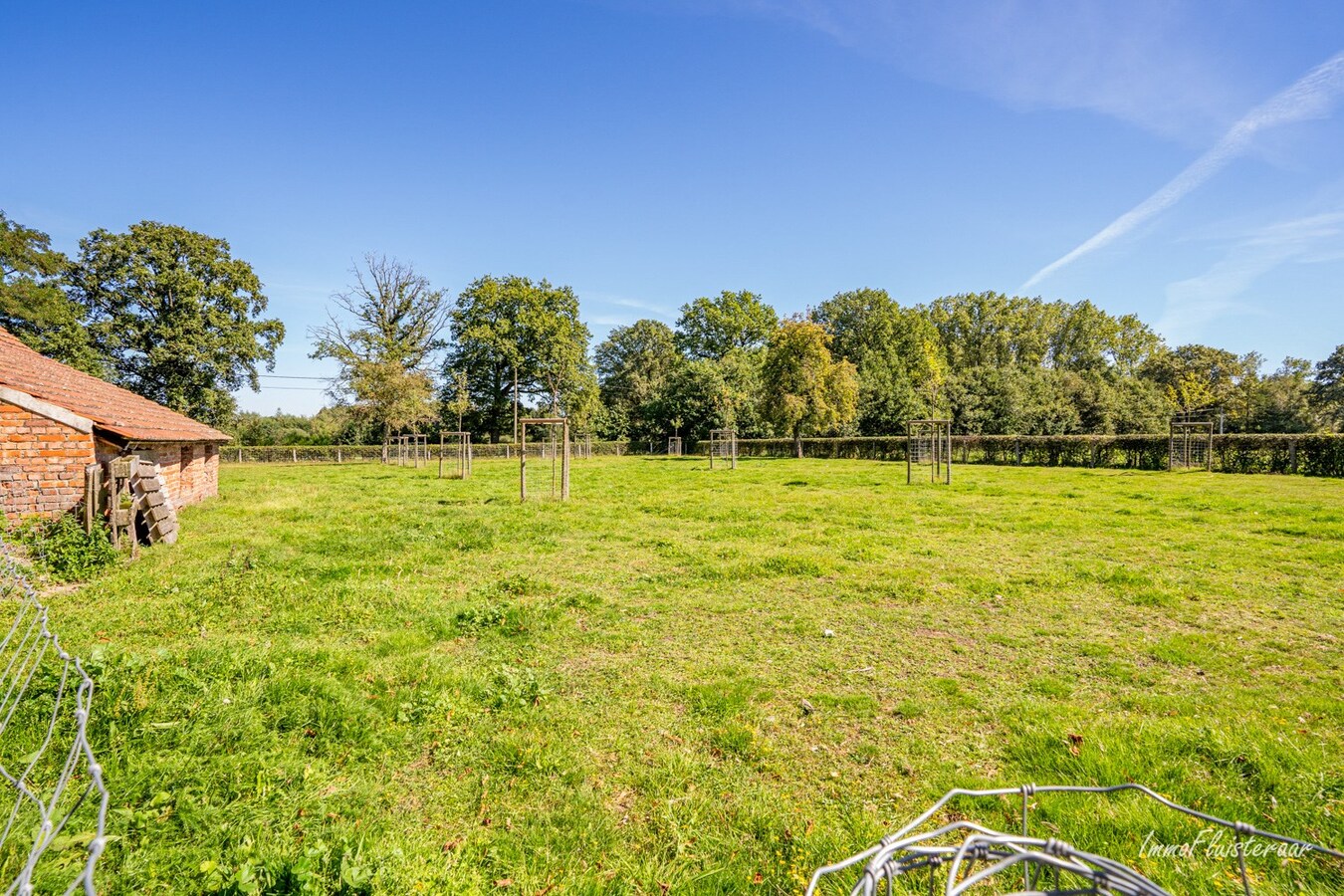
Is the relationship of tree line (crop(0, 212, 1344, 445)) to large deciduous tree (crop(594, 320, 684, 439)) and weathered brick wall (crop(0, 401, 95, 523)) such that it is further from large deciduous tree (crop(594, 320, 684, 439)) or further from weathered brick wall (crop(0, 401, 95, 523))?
weathered brick wall (crop(0, 401, 95, 523))

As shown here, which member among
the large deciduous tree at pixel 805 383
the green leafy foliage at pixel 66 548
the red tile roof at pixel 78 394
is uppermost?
the large deciduous tree at pixel 805 383

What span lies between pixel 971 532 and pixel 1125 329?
246ft

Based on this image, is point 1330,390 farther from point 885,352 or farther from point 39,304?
point 39,304

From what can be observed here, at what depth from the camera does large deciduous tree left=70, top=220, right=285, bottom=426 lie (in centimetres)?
3619

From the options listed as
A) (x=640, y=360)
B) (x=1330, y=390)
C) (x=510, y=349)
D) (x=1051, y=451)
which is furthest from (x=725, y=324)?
(x=1330, y=390)

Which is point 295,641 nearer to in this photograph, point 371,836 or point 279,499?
point 371,836

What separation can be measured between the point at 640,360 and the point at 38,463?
62.2 metres

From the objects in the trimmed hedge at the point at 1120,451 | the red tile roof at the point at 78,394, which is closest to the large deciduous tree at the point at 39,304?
the red tile roof at the point at 78,394

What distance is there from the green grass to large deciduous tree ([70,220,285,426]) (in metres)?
37.3

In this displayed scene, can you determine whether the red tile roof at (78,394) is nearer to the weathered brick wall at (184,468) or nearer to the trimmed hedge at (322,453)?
the weathered brick wall at (184,468)

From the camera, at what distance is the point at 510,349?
50.8 metres

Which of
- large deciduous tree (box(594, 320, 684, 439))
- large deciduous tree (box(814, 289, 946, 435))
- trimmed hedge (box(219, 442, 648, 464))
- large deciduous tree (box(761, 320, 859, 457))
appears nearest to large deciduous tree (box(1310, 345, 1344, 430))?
large deciduous tree (box(814, 289, 946, 435))

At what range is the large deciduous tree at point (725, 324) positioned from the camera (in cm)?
6781

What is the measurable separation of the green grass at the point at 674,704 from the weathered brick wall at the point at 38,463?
4.55 feet
